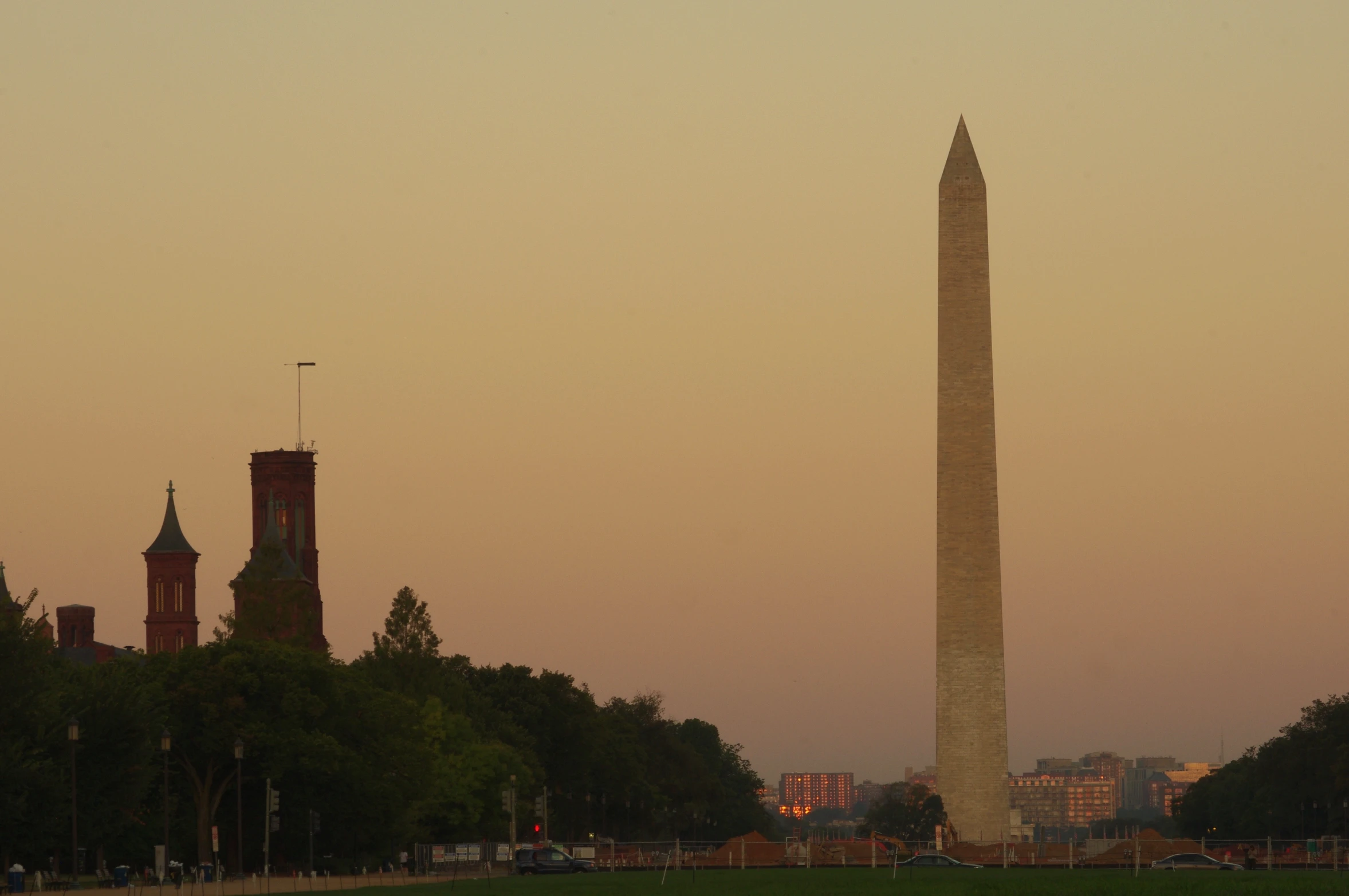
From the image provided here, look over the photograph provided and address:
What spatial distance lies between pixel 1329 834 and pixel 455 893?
75870 millimetres

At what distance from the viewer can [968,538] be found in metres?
75.2

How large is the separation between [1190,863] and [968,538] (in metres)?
15.6

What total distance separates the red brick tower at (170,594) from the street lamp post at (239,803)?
99265 mm

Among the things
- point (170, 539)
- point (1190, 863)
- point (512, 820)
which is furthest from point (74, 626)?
point (1190, 863)

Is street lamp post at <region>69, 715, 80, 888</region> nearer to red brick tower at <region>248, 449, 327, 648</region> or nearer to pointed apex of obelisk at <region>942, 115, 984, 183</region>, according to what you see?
pointed apex of obelisk at <region>942, 115, 984, 183</region>

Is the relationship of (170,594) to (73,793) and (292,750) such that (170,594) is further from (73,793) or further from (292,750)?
(73,793)

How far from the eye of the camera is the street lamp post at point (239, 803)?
199 ft

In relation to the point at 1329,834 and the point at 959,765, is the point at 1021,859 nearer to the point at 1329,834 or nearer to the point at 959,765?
the point at 959,765

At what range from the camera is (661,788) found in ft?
461

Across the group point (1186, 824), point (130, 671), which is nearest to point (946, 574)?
point (130, 671)

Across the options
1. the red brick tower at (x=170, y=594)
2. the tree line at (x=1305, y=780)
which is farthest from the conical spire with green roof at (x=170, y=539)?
the tree line at (x=1305, y=780)

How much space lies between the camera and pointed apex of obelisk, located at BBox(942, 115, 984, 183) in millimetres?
76188

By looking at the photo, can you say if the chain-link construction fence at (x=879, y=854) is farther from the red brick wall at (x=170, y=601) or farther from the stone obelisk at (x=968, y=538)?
the red brick wall at (x=170, y=601)

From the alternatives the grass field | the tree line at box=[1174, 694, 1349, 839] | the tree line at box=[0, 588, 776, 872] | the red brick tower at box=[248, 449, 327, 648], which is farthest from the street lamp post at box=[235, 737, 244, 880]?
the red brick tower at box=[248, 449, 327, 648]
